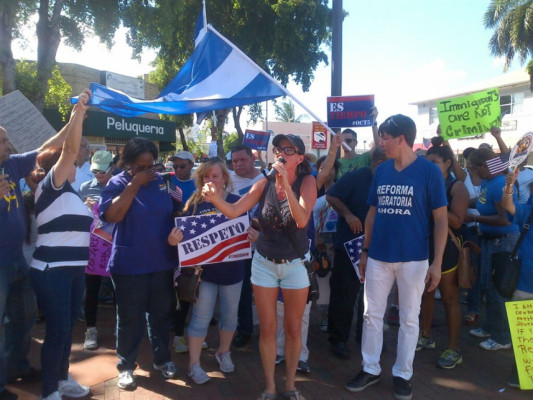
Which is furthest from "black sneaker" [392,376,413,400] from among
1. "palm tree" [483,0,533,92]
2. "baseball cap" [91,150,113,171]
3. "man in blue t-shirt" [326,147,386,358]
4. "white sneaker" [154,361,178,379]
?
"palm tree" [483,0,533,92]

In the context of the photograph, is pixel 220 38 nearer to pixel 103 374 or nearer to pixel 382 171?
pixel 382 171

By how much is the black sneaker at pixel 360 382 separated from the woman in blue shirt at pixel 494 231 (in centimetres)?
155

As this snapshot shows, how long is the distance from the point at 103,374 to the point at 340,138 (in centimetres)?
305

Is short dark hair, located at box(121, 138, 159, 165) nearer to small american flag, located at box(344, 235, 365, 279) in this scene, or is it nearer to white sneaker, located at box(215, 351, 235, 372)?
white sneaker, located at box(215, 351, 235, 372)

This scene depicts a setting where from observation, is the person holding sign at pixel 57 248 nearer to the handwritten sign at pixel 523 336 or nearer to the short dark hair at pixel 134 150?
the short dark hair at pixel 134 150

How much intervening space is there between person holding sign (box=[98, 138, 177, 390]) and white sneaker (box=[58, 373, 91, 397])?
276 millimetres

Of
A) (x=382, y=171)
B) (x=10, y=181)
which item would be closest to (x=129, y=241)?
(x=10, y=181)

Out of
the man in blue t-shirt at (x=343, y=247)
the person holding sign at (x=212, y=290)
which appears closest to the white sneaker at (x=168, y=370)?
the person holding sign at (x=212, y=290)

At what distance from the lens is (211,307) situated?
3783 mm

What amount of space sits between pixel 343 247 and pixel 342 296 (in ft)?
1.57

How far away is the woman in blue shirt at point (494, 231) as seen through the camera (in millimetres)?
4387

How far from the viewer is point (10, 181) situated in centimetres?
315

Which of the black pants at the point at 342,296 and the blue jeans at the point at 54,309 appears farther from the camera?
the black pants at the point at 342,296

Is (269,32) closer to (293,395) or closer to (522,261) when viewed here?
(522,261)
